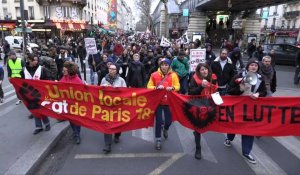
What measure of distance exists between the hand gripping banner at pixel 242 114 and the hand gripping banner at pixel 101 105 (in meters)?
0.56

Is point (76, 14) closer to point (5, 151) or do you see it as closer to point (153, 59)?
point (153, 59)

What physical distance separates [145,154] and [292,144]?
3170mm

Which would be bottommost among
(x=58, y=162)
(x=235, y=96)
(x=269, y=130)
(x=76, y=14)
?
(x=58, y=162)

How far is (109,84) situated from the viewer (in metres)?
5.48

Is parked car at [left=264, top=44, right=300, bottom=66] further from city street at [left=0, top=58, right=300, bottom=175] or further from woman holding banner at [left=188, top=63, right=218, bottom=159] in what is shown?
woman holding banner at [left=188, top=63, right=218, bottom=159]

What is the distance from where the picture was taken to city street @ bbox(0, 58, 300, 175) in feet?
15.5

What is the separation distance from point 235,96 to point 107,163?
2.55 meters

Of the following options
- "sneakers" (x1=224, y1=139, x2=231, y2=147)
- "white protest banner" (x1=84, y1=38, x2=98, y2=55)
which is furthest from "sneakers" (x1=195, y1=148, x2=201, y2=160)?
"white protest banner" (x1=84, y1=38, x2=98, y2=55)

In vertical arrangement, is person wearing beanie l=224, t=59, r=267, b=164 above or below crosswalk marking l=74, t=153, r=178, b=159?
above

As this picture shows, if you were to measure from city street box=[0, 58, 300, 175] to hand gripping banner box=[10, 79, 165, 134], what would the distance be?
54cm

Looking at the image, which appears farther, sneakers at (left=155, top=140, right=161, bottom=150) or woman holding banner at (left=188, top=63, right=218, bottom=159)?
sneakers at (left=155, top=140, right=161, bottom=150)

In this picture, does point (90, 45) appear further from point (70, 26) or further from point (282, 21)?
point (282, 21)

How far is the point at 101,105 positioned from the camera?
5.37 metres

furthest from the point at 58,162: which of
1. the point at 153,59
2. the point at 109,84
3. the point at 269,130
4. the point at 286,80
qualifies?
the point at 286,80
